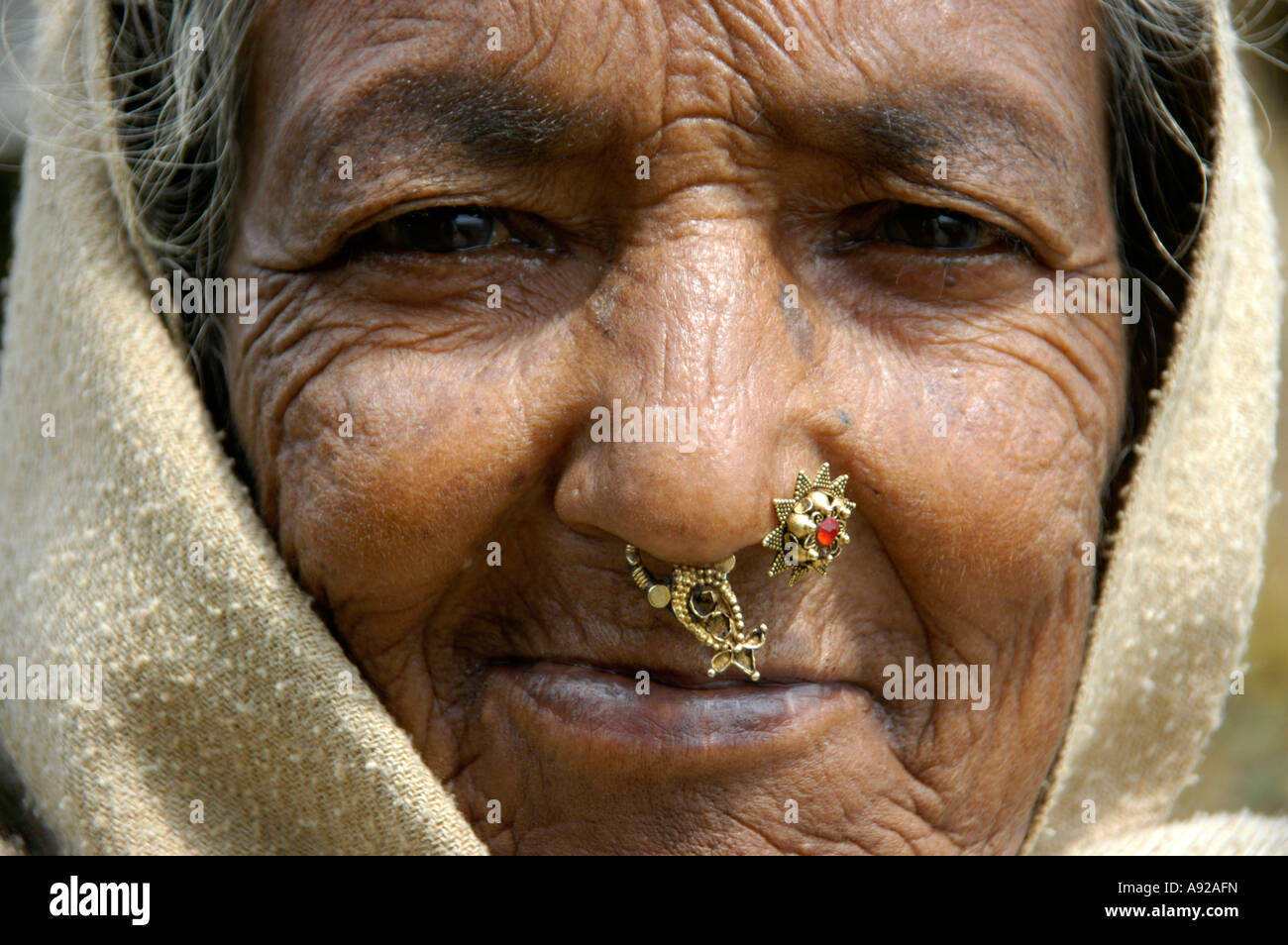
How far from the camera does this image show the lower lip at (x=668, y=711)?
178cm

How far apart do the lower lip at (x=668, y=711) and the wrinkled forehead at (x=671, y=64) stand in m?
0.78

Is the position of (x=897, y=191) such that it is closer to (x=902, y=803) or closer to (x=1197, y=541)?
(x=902, y=803)

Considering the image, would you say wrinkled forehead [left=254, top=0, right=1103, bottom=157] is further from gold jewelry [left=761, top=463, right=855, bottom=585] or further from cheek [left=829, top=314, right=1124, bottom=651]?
gold jewelry [left=761, top=463, right=855, bottom=585]

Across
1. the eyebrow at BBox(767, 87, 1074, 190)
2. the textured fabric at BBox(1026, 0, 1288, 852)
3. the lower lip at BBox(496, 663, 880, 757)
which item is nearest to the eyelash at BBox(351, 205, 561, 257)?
the eyebrow at BBox(767, 87, 1074, 190)

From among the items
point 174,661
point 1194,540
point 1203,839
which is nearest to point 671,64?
point 174,661

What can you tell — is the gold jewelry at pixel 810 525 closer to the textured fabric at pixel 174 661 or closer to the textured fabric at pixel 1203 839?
the textured fabric at pixel 174 661

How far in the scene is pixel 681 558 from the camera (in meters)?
1.73

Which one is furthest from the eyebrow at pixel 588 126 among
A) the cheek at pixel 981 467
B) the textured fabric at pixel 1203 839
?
the textured fabric at pixel 1203 839

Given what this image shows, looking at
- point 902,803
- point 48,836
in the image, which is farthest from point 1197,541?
point 48,836

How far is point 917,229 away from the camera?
6.37 feet

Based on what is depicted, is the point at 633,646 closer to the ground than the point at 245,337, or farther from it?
closer to the ground

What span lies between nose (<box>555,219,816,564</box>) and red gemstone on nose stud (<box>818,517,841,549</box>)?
74 millimetres
